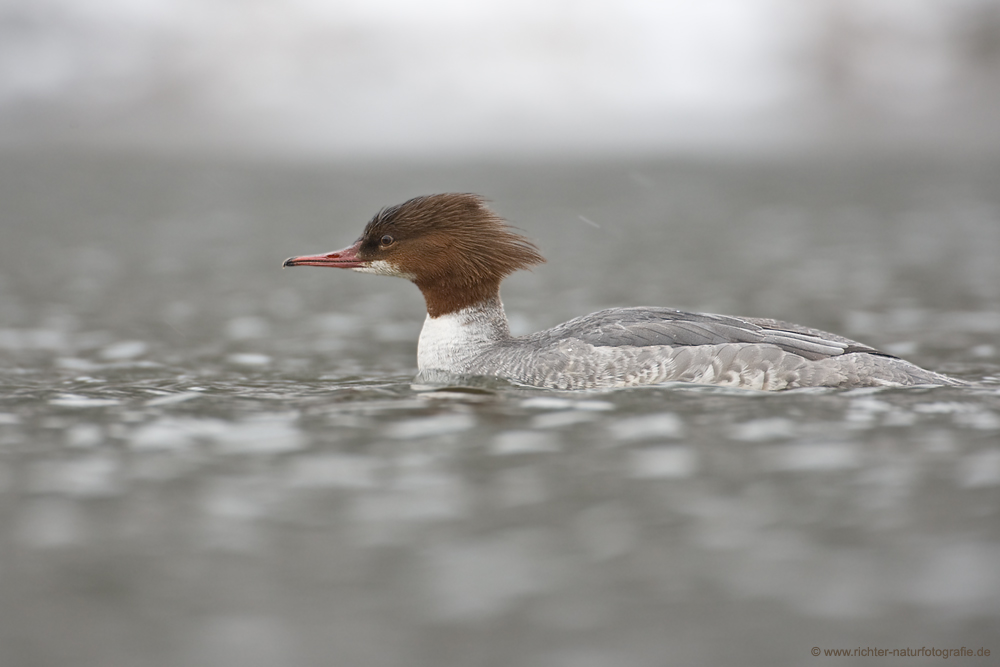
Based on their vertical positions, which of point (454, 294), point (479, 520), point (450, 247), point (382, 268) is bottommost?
point (479, 520)

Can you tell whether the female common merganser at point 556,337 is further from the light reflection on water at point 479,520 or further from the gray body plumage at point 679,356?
the light reflection on water at point 479,520

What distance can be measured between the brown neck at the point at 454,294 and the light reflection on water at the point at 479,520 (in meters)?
0.65

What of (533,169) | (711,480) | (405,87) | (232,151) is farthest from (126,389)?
(405,87)

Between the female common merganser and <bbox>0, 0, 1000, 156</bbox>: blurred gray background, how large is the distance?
43.6 metres

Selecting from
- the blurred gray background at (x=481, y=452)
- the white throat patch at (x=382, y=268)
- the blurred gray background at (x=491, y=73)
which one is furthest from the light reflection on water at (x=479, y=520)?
the blurred gray background at (x=491, y=73)

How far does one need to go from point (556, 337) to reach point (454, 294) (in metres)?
0.86

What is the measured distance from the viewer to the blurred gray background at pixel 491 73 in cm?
5419

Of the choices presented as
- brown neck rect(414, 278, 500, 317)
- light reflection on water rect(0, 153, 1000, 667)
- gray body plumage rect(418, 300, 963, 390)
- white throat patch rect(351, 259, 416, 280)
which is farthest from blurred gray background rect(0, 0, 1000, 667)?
white throat patch rect(351, 259, 416, 280)

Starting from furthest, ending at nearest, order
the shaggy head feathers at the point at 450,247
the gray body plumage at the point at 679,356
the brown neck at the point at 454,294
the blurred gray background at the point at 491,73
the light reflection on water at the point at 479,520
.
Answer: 1. the blurred gray background at the point at 491,73
2. the brown neck at the point at 454,294
3. the shaggy head feathers at the point at 450,247
4. the gray body plumage at the point at 679,356
5. the light reflection on water at the point at 479,520

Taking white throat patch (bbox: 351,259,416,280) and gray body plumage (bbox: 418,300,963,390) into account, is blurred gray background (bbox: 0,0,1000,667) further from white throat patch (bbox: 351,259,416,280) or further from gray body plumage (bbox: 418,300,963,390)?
white throat patch (bbox: 351,259,416,280)

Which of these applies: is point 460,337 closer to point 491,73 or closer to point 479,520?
point 479,520

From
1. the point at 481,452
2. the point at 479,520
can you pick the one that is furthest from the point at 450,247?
the point at 479,520

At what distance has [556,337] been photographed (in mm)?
7145

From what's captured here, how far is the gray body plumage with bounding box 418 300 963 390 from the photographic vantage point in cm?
648
